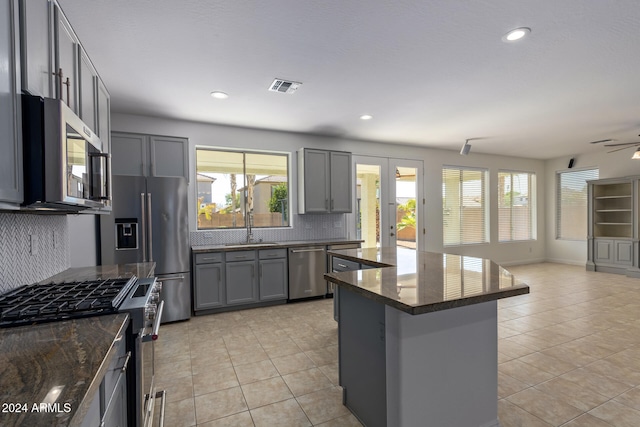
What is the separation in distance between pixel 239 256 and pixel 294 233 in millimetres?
1154

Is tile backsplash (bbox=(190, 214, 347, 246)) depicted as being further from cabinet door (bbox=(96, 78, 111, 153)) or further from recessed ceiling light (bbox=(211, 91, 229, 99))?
cabinet door (bbox=(96, 78, 111, 153))

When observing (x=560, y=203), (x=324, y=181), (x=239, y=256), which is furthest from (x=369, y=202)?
(x=560, y=203)

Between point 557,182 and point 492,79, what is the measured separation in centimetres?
621

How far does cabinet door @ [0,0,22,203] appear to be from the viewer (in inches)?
44.3

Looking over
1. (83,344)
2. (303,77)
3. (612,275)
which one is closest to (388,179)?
(303,77)

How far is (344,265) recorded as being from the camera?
3.32m

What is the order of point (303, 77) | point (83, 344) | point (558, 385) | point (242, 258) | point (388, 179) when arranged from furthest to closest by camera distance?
point (388, 179)
point (242, 258)
point (303, 77)
point (558, 385)
point (83, 344)

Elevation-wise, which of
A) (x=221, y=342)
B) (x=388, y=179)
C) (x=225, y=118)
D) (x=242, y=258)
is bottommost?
(x=221, y=342)

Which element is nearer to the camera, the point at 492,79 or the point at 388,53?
the point at 388,53

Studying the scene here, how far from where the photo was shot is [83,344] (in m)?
1.05

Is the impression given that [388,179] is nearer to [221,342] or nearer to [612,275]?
[221,342]

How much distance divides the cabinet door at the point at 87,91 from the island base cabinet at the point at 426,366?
214 centimetres

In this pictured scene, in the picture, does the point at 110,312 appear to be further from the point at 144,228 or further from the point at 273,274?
the point at 273,274

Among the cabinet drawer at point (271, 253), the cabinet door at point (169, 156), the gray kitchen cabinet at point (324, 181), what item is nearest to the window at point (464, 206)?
the gray kitchen cabinet at point (324, 181)
